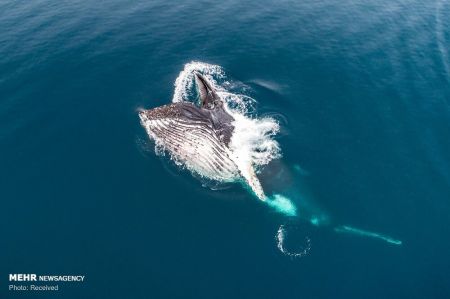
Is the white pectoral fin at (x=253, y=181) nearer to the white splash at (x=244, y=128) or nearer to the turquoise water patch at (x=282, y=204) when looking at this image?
the white splash at (x=244, y=128)

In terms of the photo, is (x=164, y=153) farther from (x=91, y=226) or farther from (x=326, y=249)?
(x=326, y=249)

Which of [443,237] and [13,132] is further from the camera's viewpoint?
[13,132]

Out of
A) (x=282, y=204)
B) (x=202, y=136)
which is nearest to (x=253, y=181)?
(x=282, y=204)

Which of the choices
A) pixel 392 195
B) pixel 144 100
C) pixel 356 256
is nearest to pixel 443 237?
pixel 392 195

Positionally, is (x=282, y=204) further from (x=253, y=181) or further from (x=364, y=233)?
(x=364, y=233)

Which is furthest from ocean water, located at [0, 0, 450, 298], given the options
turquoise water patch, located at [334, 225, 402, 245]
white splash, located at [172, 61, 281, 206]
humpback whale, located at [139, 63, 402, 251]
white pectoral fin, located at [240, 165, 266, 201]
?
white splash, located at [172, 61, 281, 206]

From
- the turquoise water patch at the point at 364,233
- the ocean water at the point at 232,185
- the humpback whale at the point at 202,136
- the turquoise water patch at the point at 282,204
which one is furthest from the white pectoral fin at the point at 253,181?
the turquoise water patch at the point at 364,233
